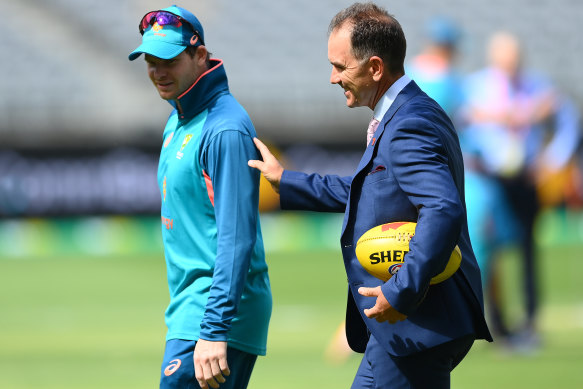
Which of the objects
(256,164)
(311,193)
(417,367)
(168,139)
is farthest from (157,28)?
(417,367)

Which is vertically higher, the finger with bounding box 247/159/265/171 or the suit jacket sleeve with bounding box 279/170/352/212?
the finger with bounding box 247/159/265/171

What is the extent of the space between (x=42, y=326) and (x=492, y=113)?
16.6ft

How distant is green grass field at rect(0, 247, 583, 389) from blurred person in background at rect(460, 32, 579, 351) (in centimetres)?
92

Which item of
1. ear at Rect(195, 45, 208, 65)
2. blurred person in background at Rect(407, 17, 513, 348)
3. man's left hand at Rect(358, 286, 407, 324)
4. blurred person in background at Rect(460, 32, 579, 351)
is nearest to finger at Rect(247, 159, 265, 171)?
ear at Rect(195, 45, 208, 65)

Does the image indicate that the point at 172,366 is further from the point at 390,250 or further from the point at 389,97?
the point at 389,97

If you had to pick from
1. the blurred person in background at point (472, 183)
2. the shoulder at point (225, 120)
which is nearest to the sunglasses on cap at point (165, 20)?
the shoulder at point (225, 120)

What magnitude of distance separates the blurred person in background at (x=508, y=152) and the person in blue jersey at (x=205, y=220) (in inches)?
199

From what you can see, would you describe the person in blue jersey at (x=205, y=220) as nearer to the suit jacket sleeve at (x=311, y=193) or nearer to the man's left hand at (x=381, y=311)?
the suit jacket sleeve at (x=311, y=193)

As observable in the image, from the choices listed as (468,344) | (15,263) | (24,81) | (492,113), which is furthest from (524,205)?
(24,81)

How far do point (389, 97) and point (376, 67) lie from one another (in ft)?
0.39

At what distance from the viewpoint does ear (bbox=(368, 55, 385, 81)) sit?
3492 millimetres

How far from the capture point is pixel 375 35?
3.46 m

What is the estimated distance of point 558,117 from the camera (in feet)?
31.3

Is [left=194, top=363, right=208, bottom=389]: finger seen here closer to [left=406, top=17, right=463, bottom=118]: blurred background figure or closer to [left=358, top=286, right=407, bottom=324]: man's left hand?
[left=358, top=286, right=407, bottom=324]: man's left hand
